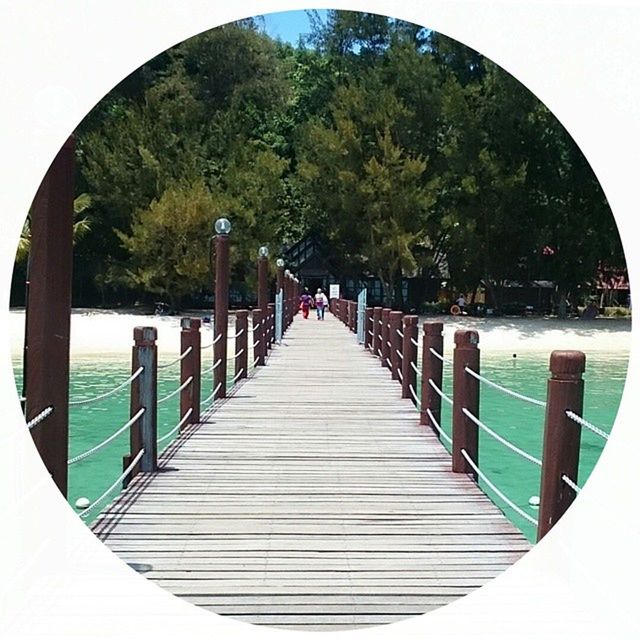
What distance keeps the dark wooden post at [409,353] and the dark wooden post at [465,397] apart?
2568mm

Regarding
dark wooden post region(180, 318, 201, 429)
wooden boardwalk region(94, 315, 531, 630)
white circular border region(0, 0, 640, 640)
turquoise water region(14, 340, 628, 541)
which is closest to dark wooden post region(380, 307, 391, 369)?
turquoise water region(14, 340, 628, 541)

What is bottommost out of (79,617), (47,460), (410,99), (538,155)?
(79,617)

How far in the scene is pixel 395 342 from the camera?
9.29 metres

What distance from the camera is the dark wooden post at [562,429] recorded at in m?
2.94

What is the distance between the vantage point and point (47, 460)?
3.03 meters

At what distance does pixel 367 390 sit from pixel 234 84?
2932 cm

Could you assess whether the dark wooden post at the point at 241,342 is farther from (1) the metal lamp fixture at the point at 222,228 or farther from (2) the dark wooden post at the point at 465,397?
(2) the dark wooden post at the point at 465,397

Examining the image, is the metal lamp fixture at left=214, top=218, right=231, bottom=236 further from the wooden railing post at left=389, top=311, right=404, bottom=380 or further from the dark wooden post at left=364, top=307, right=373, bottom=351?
the dark wooden post at left=364, top=307, right=373, bottom=351

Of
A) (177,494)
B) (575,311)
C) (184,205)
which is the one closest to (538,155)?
(575,311)

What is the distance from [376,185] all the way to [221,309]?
72.7 feet

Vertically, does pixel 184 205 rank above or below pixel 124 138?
below

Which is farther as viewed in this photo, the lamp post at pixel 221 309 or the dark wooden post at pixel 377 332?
the dark wooden post at pixel 377 332

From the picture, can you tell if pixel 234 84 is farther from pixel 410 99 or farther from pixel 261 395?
pixel 261 395

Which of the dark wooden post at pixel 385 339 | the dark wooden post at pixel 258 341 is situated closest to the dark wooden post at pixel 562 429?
the dark wooden post at pixel 385 339
